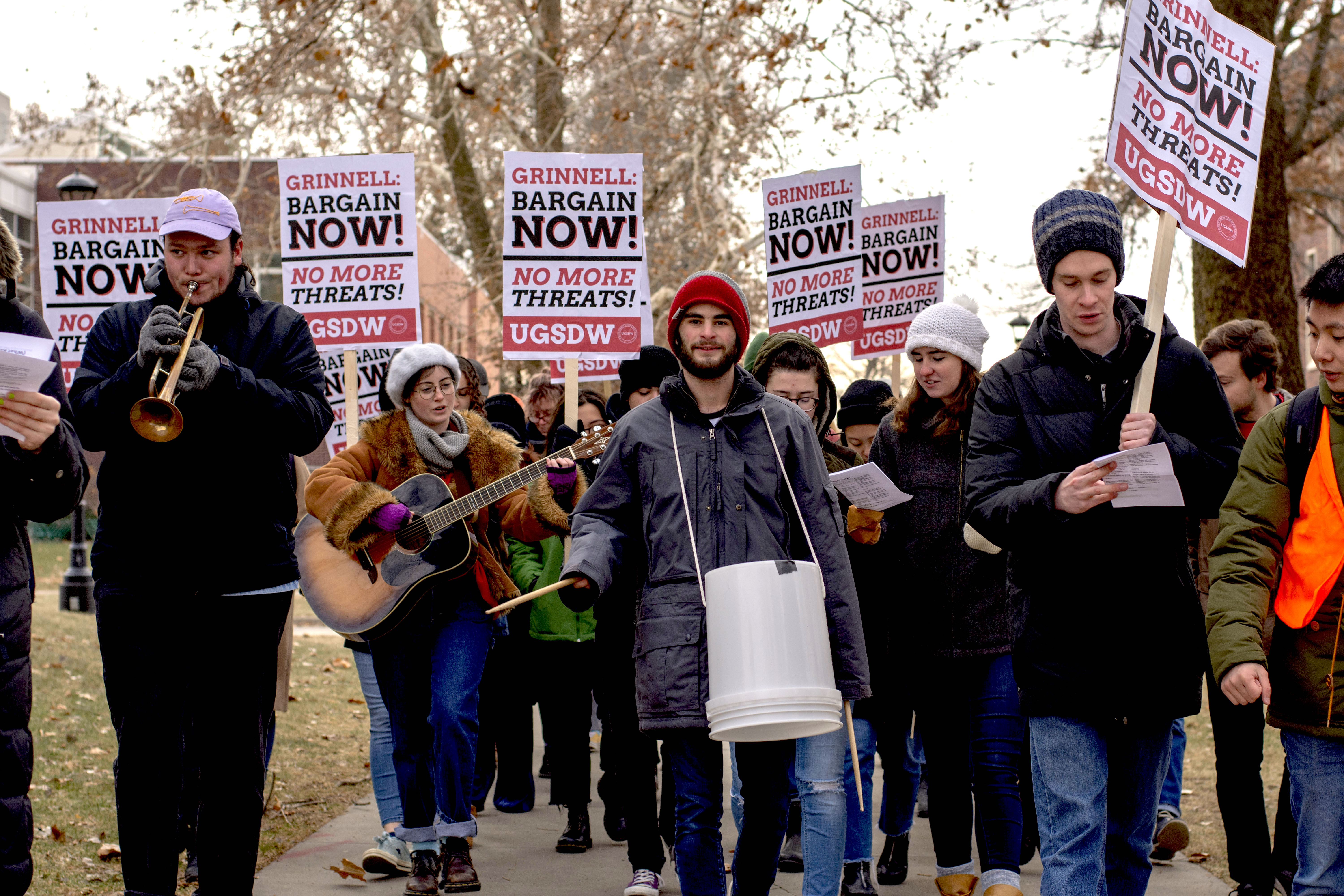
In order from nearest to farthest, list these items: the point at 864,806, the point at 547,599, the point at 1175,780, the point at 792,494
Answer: the point at 792,494, the point at 864,806, the point at 1175,780, the point at 547,599

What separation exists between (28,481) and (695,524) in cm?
195

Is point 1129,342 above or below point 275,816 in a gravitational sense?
above

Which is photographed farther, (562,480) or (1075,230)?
(562,480)

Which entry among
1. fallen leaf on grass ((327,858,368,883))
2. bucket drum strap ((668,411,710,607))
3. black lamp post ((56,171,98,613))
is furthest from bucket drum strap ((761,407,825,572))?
black lamp post ((56,171,98,613))

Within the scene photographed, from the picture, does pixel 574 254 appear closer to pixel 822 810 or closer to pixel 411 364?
pixel 411 364

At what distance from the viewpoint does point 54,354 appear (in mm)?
4543

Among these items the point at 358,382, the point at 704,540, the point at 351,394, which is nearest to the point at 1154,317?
the point at 704,540

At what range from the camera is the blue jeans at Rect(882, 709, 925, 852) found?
21.3ft

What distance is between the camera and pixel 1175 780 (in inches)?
288

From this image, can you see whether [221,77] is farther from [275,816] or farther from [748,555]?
[748,555]

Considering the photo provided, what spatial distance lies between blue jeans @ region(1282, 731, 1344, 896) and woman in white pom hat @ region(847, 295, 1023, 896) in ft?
6.16

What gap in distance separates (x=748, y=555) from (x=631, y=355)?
4.76 meters

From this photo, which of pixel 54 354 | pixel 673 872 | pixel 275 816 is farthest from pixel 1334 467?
pixel 275 816

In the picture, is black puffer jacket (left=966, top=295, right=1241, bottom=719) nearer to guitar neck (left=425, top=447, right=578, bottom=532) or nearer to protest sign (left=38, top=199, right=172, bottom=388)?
guitar neck (left=425, top=447, right=578, bottom=532)
